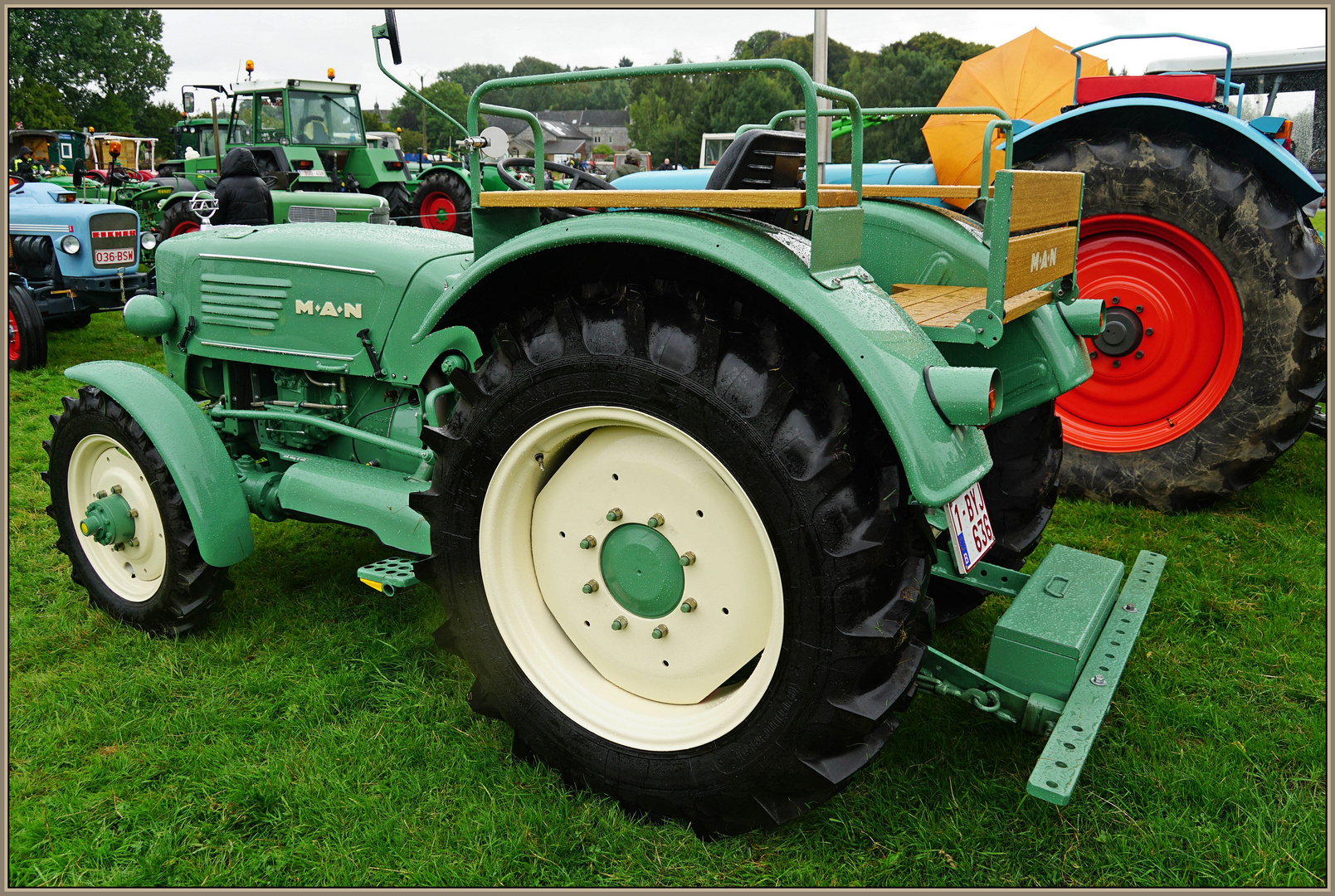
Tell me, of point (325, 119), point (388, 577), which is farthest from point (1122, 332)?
point (325, 119)

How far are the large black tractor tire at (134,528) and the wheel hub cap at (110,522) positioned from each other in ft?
0.08

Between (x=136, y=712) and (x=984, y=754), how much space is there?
242cm

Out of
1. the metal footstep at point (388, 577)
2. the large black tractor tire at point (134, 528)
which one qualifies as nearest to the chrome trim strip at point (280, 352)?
the large black tractor tire at point (134, 528)

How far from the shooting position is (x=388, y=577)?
8.80ft

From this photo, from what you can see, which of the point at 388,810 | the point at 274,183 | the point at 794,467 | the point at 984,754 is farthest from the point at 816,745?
the point at 274,183

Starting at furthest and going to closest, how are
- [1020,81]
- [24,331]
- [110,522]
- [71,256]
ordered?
[71,256]
[24,331]
[1020,81]
[110,522]

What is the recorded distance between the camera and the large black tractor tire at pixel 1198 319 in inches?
153

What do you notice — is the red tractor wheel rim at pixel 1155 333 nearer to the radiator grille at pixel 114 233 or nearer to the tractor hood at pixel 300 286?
the tractor hood at pixel 300 286

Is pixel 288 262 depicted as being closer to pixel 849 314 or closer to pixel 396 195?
pixel 849 314

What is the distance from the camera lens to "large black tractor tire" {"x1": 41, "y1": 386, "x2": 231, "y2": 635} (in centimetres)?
293

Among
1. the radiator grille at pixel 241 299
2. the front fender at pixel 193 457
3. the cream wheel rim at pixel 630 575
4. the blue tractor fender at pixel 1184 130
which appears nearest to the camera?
the cream wheel rim at pixel 630 575

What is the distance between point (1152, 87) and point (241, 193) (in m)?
6.65

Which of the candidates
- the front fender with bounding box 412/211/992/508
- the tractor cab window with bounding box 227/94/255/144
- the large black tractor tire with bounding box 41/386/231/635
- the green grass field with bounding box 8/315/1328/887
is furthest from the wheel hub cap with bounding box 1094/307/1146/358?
the tractor cab window with bounding box 227/94/255/144

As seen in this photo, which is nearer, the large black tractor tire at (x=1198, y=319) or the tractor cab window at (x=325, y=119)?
the large black tractor tire at (x=1198, y=319)
